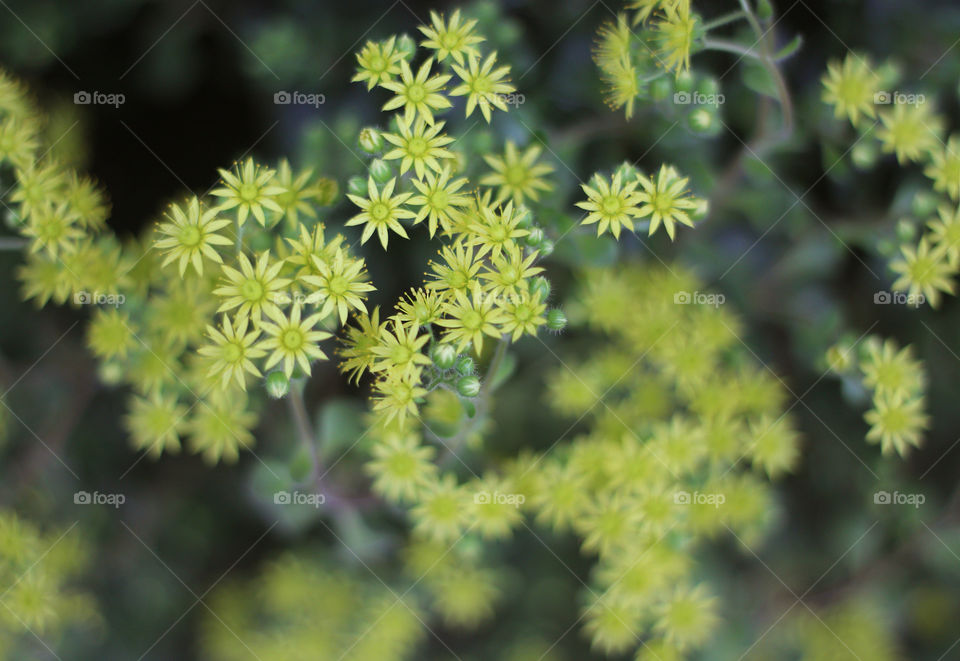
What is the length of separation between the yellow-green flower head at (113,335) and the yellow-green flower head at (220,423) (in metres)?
0.38

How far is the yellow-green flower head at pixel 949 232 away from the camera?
274 centimetres

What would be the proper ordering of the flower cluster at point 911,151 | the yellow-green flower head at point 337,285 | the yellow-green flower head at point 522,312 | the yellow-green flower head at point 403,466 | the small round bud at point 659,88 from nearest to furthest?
the yellow-green flower head at point 337,285, the yellow-green flower head at point 522,312, the small round bud at point 659,88, the yellow-green flower head at point 403,466, the flower cluster at point 911,151

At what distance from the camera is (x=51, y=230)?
2.56 metres

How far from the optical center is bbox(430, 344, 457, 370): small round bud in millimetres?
2133

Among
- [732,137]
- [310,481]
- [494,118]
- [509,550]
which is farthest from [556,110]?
[509,550]

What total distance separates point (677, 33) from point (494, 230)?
92 centimetres

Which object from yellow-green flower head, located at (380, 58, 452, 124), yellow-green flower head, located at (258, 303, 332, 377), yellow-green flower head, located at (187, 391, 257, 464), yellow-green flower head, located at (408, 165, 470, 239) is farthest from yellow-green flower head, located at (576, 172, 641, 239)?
yellow-green flower head, located at (187, 391, 257, 464)

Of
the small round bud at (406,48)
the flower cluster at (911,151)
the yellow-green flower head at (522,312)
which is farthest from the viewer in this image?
the flower cluster at (911,151)

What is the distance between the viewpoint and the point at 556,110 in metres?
3.30

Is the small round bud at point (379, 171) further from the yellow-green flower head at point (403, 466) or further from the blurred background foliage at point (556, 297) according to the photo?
the yellow-green flower head at point (403, 466)

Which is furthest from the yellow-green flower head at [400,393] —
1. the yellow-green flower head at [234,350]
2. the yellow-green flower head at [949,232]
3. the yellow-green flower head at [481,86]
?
the yellow-green flower head at [949,232]

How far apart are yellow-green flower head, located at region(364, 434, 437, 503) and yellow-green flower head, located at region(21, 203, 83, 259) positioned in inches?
54.5

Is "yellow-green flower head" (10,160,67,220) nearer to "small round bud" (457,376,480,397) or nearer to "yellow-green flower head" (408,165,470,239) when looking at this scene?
"yellow-green flower head" (408,165,470,239)

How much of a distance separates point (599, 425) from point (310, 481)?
1.32 metres
